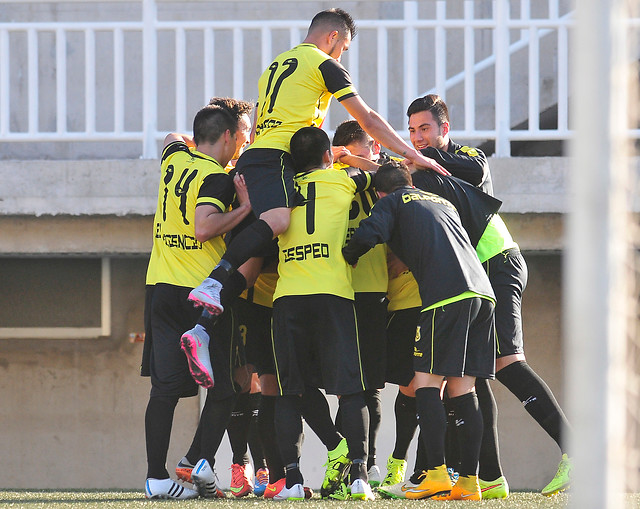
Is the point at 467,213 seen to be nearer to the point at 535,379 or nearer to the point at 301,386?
the point at 535,379

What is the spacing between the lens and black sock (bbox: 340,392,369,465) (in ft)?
14.6

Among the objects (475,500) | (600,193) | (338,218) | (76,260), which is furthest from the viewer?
(76,260)

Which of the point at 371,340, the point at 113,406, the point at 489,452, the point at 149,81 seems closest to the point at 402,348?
the point at 371,340

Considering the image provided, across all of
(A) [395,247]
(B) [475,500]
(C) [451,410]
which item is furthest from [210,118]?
(B) [475,500]

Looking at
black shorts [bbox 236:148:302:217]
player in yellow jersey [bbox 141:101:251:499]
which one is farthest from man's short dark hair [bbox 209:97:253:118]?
black shorts [bbox 236:148:302:217]

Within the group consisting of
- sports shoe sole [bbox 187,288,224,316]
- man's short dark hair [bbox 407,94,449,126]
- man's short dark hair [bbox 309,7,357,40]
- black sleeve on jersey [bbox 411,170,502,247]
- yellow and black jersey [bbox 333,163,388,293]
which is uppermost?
man's short dark hair [bbox 309,7,357,40]

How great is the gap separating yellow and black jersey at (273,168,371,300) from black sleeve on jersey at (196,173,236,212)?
36 cm

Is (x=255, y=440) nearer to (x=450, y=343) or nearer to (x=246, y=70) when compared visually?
(x=450, y=343)

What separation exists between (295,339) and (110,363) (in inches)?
185

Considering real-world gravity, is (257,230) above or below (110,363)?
above

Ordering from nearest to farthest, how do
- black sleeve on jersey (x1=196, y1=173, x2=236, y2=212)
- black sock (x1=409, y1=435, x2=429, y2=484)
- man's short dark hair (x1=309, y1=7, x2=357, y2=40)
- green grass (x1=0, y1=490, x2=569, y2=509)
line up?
green grass (x1=0, y1=490, x2=569, y2=509), black sleeve on jersey (x1=196, y1=173, x2=236, y2=212), black sock (x1=409, y1=435, x2=429, y2=484), man's short dark hair (x1=309, y1=7, x2=357, y2=40)

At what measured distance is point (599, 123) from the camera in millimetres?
2189

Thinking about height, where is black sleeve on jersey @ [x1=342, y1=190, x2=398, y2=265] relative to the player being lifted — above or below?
below

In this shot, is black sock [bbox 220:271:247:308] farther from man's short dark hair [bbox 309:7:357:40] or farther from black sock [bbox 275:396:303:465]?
man's short dark hair [bbox 309:7:357:40]
